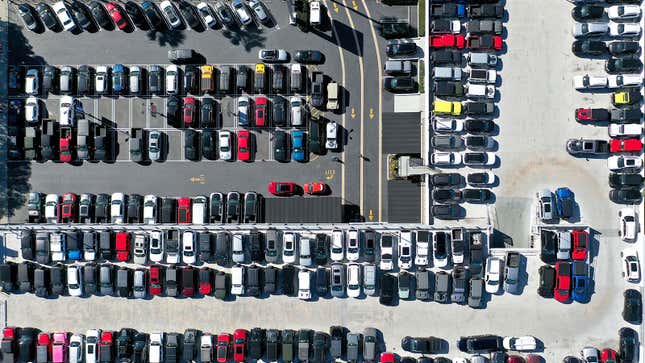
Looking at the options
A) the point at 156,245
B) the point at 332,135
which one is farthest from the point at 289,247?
the point at 156,245

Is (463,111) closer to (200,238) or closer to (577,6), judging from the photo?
(577,6)

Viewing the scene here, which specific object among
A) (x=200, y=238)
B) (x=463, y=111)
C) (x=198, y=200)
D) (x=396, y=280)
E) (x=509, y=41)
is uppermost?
(x=509, y=41)

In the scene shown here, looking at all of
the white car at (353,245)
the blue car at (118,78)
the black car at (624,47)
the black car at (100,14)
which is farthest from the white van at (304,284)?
the black car at (624,47)

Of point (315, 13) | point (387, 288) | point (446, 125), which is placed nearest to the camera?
point (387, 288)

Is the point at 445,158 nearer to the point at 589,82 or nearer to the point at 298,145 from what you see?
the point at 298,145

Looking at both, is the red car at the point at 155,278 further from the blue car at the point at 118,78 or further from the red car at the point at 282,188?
the blue car at the point at 118,78

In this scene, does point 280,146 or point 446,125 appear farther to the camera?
point 280,146

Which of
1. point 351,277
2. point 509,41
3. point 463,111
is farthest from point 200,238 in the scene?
point 509,41

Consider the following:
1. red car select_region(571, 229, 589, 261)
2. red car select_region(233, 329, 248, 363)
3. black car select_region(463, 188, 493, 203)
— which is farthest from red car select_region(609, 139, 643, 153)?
red car select_region(233, 329, 248, 363)
